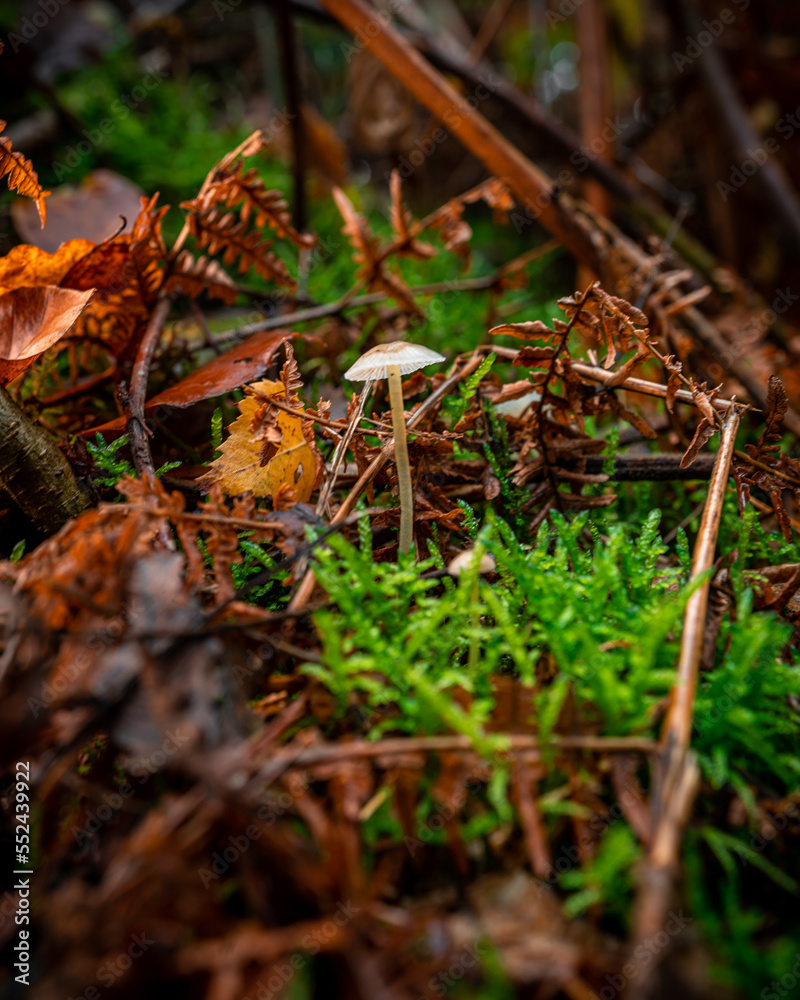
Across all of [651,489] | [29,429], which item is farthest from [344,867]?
[651,489]

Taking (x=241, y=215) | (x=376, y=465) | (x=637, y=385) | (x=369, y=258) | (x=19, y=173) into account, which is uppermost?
(x=19, y=173)

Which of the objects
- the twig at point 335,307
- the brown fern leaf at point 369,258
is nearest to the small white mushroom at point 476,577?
the twig at point 335,307

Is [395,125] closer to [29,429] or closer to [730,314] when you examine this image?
[730,314]

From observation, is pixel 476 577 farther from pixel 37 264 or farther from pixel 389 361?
pixel 37 264

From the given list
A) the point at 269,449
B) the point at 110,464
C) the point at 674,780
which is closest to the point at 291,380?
the point at 269,449

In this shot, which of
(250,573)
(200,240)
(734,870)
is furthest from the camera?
(200,240)

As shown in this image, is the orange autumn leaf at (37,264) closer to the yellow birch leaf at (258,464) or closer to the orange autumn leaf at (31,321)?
the orange autumn leaf at (31,321)
